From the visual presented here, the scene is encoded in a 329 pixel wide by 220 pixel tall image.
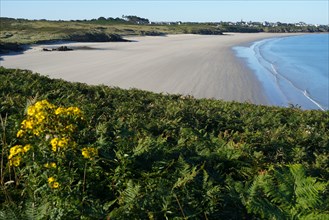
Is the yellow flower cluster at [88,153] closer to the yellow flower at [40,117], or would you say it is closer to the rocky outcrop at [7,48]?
the yellow flower at [40,117]

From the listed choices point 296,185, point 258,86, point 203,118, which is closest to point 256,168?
point 296,185

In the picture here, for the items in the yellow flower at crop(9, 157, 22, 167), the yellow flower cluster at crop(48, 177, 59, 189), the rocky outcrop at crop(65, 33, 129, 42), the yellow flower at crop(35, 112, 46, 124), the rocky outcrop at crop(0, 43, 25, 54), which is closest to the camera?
the yellow flower cluster at crop(48, 177, 59, 189)

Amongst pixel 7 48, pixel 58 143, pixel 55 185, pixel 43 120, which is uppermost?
pixel 43 120

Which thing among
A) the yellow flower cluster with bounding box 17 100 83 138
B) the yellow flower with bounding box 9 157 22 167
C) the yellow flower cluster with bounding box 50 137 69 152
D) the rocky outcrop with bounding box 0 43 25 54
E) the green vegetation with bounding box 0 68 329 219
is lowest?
the rocky outcrop with bounding box 0 43 25 54

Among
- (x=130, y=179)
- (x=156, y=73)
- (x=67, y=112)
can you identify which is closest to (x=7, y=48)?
(x=156, y=73)

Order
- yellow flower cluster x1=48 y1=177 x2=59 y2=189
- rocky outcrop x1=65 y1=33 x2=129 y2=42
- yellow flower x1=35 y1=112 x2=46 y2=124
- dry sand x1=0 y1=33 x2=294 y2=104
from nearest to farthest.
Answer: yellow flower cluster x1=48 y1=177 x2=59 y2=189, yellow flower x1=35 y1=112 x2=46 y2=124, dry sand x1=0 y1=33 x2=294 y2=104, rocky outcrop x1=65 y1=33 x2=129 y2=42

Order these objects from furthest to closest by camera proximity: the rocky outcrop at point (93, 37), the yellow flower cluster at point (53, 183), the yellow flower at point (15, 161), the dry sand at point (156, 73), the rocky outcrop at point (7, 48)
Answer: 1. the rocky outcrop at point (93, 37)
2. the rocky outcrop at point (7, 48)
3. the dry sand at point (156, 73)
4. the yellow flower at point (15, 161)
5. the yellow flower cluster at point (53, 183)

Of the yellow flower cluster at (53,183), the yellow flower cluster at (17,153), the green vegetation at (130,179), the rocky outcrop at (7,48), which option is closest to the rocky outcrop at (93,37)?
the rocky outcrop at (7,48)

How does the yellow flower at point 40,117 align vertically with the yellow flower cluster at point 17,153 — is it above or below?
above

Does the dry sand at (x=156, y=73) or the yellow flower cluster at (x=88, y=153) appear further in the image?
the dry sand at (x=156, y=73)

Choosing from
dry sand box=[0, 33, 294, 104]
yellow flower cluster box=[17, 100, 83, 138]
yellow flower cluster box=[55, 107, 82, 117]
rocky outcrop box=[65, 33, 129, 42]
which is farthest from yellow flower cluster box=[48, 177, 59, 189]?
rocky outcrop box=[65, 33, 129, 42]

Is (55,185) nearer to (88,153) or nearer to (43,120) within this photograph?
(88,153)

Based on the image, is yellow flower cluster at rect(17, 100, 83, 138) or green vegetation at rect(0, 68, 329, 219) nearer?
green vegetation at rect(0, 68, 329, 219)

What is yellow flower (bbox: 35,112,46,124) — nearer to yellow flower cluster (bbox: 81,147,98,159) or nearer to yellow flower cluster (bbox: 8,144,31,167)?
yellow flower cluster (bbox: 8,144,31,167)
